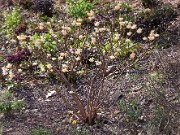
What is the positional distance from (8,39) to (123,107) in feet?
15.7

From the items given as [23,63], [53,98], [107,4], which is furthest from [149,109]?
[107,4]

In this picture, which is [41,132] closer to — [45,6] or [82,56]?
[82,56]

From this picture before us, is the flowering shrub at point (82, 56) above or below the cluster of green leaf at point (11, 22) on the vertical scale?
above

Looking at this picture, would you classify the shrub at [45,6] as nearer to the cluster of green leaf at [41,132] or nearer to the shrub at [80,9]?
the shrub at [80,9]

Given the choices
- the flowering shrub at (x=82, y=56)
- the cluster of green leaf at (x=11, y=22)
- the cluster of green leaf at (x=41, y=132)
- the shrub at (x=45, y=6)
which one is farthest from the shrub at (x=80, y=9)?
the cluster of green leaf at (x=41, y=132)

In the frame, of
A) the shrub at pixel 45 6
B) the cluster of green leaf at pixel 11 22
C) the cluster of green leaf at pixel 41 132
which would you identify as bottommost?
the cluster of green leaf at pixel 11 22

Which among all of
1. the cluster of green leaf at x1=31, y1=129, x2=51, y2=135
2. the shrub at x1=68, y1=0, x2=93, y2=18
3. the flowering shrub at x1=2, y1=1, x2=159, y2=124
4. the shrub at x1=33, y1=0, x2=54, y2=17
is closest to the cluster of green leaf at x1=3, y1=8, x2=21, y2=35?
the shrub at x1=33, y1=0, x2=54, y2=17

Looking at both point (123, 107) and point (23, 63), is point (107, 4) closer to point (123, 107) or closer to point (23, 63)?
point (23, 63)

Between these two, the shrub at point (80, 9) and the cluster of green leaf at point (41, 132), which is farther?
the shrub at point (80, 9)

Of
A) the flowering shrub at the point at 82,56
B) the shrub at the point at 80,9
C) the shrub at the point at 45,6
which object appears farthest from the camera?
the shrub at the point at 45,6

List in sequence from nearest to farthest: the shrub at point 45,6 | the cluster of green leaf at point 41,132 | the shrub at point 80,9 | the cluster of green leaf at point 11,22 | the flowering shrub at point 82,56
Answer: the cluster of green leaf at point 41,132, the flowering shrub at point 82,56, the shrub at point 80,9, the cluster of green leaf at point 11,22, the shrub at point 45,6

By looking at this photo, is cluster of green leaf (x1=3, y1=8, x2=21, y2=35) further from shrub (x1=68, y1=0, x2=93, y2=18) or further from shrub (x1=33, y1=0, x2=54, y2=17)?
shrub (x1=68, y1=0, x2=93, y2=18)

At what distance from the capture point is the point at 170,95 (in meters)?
5.58

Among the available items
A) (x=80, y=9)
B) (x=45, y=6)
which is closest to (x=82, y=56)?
(x=80, y=9)
